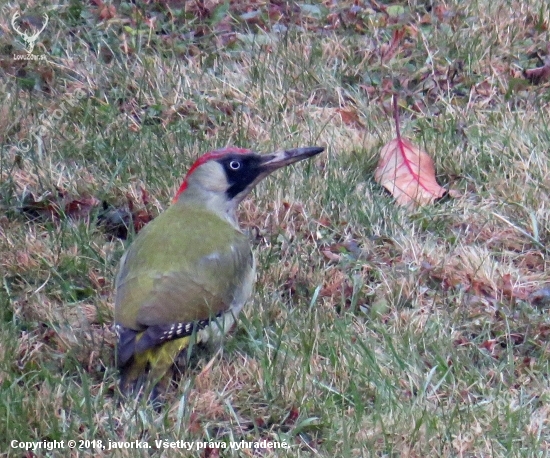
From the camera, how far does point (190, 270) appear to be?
14.5 feet

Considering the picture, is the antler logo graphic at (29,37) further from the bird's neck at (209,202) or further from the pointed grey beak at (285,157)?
the pointed grey beak at (285,157)

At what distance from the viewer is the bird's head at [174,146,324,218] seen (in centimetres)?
497

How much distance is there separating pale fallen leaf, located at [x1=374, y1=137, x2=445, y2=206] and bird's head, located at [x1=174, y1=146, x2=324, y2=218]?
2.47 ft

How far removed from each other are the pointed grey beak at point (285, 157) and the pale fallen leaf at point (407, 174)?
77 cm

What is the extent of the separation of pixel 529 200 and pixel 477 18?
1756mm

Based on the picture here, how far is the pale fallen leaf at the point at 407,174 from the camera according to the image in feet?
18.3

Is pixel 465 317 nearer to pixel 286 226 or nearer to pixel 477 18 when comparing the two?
pixel 286 226

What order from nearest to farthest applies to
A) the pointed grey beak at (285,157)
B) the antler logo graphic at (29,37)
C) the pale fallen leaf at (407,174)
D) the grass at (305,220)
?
the grass at (305,220) < the pointed grey beak at (285,157) < the pale fallen leaf at (407,174) < the antler logo graphic at (29,37)

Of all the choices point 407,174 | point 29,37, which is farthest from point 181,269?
point 29,37

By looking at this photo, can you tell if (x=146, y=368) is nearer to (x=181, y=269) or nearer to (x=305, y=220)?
(x=181, y=269)

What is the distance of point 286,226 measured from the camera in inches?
212

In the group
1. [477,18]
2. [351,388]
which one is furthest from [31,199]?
[477,18]

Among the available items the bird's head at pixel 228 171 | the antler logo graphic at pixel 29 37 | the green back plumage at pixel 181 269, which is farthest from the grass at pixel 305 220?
the bird's head at pixel 228 171

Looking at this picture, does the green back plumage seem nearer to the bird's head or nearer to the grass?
the bird's head
